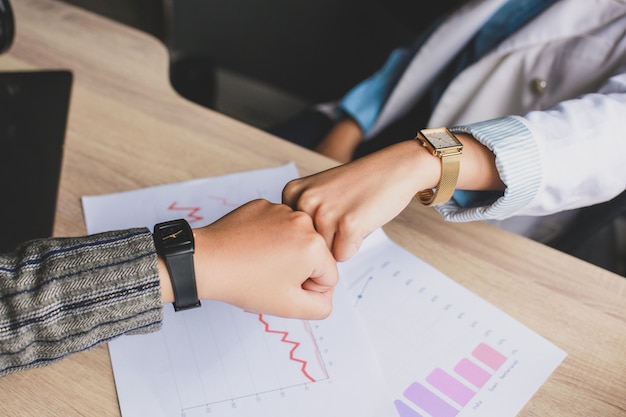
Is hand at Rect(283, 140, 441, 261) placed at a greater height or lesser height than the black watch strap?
greater

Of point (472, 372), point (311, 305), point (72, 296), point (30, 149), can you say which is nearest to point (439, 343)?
point (472, 372)

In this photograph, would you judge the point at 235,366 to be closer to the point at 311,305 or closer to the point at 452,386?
the point at 311,305

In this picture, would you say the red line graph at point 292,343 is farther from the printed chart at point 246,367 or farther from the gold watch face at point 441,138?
the gold watch face at point 441,138

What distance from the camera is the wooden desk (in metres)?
0.50

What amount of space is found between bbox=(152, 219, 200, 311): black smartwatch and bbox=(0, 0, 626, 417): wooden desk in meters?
0.10

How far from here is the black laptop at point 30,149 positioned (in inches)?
23.4

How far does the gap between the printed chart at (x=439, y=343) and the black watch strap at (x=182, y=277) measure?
0.58 feet

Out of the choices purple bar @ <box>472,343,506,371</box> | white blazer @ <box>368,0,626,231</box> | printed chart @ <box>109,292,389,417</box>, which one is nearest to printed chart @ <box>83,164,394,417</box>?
printed chart @ <box>109,292,389,417</box>

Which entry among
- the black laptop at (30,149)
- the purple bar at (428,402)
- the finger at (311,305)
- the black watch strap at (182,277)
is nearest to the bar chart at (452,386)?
the purple bar at (428,402)

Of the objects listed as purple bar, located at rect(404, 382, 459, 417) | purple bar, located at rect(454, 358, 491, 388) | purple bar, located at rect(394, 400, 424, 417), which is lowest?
purple bar, located at rect(394, 400, 424, 417)

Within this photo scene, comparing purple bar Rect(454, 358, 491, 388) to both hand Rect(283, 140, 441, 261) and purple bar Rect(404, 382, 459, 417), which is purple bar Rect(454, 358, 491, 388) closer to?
purple bar Rect(404, 382, 459, 417)

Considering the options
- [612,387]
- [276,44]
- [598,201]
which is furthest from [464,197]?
[276,44]

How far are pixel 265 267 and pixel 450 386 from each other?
212mm

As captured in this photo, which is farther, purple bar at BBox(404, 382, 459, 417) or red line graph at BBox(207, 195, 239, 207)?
red line graph at BBox(207, 195, 239, 207)
